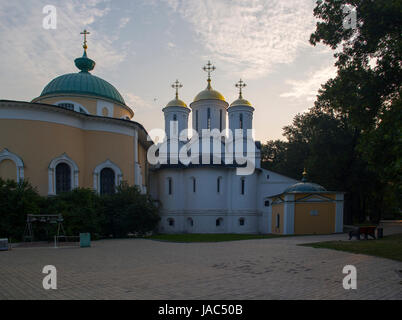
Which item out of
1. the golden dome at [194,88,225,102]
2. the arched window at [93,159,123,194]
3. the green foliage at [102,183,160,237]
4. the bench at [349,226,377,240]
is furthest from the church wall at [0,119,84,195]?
the bench at [349,226,377,240]

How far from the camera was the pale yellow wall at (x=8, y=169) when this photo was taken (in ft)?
64.5

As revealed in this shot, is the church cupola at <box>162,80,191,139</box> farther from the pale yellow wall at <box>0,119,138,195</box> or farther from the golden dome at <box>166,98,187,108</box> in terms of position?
the pale yellow wall at <box>0,119,138,195</box>

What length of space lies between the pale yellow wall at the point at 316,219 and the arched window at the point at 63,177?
55.8 feet

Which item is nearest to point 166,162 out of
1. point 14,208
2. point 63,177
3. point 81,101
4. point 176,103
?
point 176,103

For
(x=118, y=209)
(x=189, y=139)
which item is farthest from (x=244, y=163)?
(x=118, y=209)

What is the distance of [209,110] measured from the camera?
34.6 m

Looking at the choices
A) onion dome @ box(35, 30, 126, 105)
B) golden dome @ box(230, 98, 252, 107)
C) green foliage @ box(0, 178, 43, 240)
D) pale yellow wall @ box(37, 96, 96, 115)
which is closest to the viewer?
green foliage @ box(0, 178, 43, 240)

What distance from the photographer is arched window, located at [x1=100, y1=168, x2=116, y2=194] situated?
23.6m

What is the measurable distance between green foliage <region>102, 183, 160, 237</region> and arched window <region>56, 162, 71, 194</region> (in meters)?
3.05

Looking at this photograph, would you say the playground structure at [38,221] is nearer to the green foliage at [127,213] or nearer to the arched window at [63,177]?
the green foliage at [127,213]

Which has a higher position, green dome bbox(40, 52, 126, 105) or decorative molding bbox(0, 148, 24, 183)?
green dome bbox(40, 52, 126, 105)
